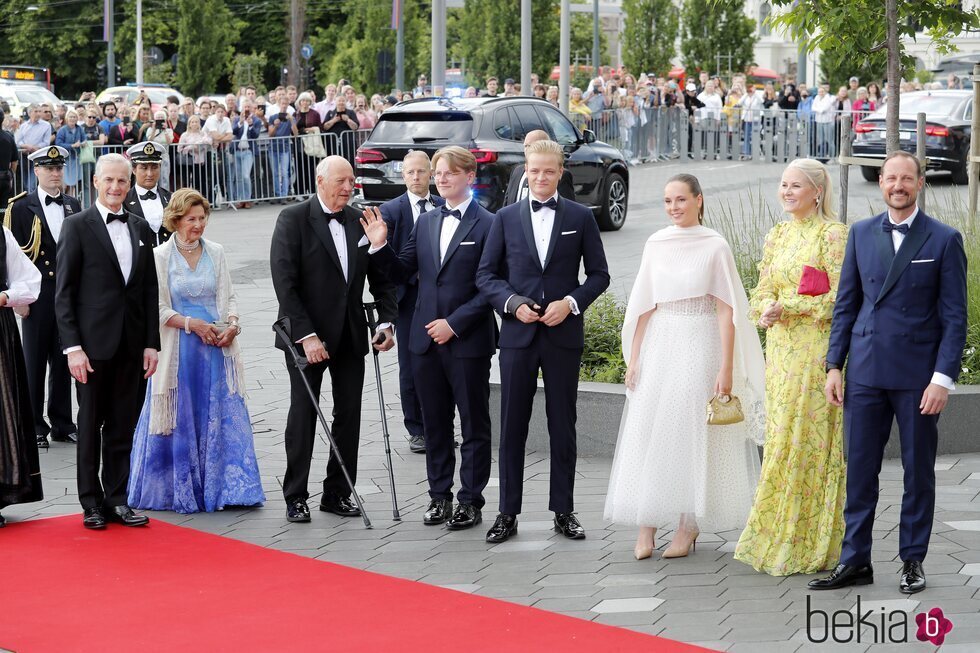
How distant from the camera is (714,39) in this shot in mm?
44094

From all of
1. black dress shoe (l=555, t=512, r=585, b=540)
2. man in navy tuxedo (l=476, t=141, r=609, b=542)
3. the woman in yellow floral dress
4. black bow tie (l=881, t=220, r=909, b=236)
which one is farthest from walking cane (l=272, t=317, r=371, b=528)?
black bow tie (l=881, t=220, r=909, b=236)

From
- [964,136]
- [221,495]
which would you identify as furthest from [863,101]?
[221,495]

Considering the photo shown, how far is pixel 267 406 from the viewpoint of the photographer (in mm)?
10367

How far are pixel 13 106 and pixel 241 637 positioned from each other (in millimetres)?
33250

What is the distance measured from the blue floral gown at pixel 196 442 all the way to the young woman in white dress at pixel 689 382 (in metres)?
2.26

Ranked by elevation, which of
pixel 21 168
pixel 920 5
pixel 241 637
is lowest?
pixel 241 637

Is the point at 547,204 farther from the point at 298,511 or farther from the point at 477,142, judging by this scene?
the point at 477,142

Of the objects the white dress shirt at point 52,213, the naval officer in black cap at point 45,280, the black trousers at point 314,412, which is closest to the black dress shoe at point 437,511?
the black trousers at point 314,412

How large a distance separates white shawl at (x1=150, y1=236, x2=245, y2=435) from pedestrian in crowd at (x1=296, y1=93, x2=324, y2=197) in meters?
15.2

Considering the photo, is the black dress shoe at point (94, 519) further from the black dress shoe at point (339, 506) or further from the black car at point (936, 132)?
the black car at point (936, 132)

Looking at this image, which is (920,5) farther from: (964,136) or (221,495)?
(964,136)

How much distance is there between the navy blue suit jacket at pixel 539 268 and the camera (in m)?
6.99

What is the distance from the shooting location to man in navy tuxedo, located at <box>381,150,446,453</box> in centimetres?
816

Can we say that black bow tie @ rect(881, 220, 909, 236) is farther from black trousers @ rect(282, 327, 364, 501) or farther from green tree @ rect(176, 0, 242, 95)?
green tree @ rect(176, 0, 242, 95)
